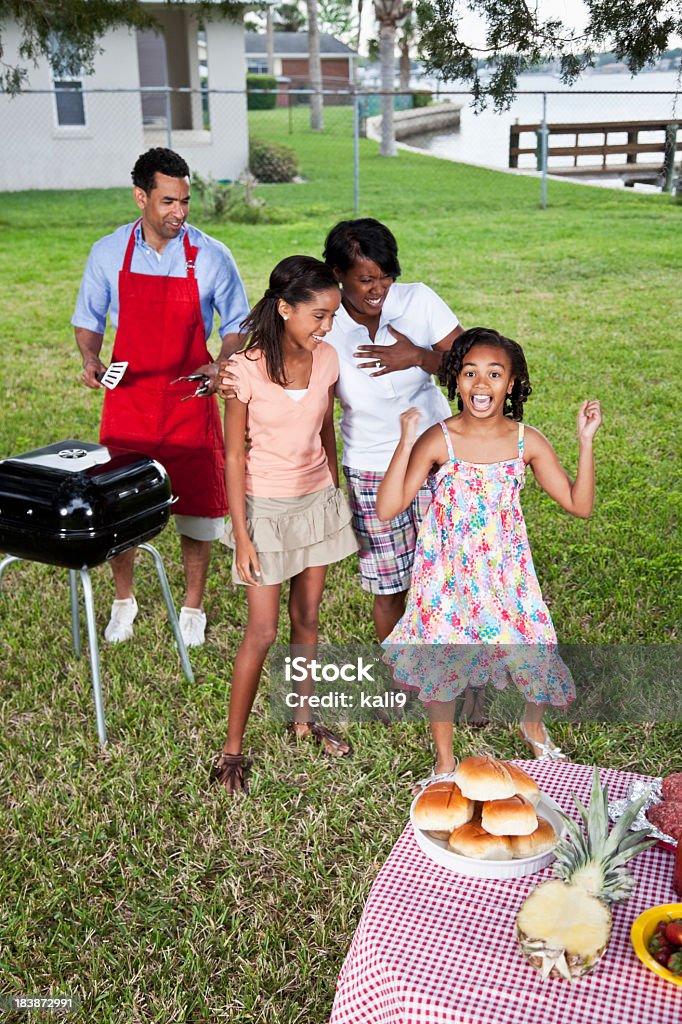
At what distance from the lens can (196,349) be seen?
13.3 ft

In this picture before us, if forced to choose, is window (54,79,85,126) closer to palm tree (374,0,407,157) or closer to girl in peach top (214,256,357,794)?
palm tree (374,0,407,157)

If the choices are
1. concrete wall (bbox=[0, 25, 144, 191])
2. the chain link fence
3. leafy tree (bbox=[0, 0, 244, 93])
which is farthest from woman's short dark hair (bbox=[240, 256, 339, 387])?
concrete wall (bbox=[0, 25, 144, 191])

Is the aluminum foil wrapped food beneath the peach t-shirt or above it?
beneath

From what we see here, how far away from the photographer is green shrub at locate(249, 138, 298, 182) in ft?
63.6

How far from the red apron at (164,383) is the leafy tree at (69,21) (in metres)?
1.37

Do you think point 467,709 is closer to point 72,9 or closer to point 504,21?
point 504,21

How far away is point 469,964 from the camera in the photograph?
1638 mm

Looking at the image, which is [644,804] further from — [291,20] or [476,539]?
[291,20]

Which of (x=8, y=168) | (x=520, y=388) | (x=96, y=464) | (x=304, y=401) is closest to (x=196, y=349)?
(x=96, y=464)

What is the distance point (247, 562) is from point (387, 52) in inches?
552

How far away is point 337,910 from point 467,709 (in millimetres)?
1076

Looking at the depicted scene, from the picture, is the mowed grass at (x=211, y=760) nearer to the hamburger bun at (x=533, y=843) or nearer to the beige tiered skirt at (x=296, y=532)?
the beige tiered skirt at (x=296, y=532)

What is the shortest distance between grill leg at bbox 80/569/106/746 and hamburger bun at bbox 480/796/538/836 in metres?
1.84

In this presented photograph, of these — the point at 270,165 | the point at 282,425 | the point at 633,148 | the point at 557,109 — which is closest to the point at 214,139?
the point at 270,165
